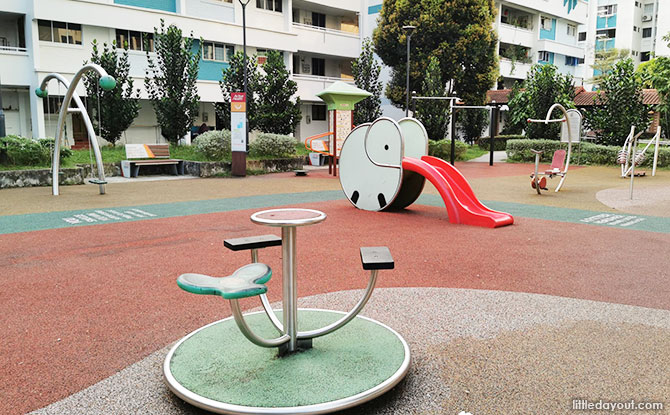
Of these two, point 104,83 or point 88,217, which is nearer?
point 88,217

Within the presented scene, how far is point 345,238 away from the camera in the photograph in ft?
24.8

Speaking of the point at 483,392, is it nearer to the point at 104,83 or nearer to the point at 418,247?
the point at 418,247

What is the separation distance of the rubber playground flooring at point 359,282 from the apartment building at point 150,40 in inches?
630

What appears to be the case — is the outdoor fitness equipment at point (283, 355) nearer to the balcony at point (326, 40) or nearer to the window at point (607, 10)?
the balcony at point (326, 40)

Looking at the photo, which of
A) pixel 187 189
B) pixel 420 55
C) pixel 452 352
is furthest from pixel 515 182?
pixel 420 55

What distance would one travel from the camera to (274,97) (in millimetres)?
22406

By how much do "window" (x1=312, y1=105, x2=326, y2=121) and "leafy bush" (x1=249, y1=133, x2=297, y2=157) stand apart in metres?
17.0

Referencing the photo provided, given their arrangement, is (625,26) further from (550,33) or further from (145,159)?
(145,159)

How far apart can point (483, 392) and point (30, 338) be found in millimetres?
3120

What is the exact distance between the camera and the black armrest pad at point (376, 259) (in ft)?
10.3

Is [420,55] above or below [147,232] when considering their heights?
above

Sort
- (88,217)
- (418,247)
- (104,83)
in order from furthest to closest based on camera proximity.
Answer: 1. (104,83)
2. (88,217)
3. (418,247)

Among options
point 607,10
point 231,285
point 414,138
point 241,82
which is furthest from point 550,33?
point 231,285
